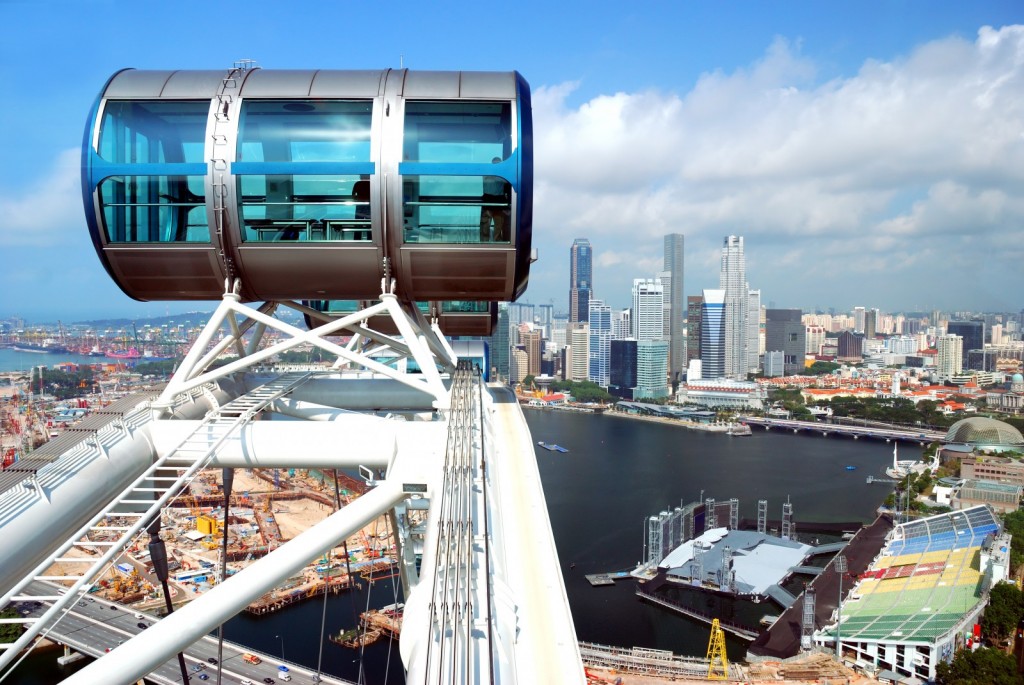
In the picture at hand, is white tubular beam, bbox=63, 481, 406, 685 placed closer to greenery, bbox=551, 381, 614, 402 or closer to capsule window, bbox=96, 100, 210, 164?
capsule window, bbox=96, 100, 210, 164

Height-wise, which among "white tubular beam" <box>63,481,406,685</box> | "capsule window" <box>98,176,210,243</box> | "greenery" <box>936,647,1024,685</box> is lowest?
"greenery" <box>936,647,1024,685</box>

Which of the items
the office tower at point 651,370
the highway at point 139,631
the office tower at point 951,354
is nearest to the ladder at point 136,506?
the highway at point 139,631

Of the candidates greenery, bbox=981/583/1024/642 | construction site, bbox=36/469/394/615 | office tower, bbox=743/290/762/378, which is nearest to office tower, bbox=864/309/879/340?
office tower, bbox=743/290/762/378

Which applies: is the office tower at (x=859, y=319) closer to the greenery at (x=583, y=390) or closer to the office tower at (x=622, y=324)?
the office tower at (x=622, y=324)

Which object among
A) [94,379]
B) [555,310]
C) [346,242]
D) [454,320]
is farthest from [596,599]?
[555,310]

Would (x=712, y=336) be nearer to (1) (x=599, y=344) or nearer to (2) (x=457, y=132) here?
(1) (x=599, y=344)

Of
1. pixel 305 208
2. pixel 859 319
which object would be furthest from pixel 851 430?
pixel 859 319
